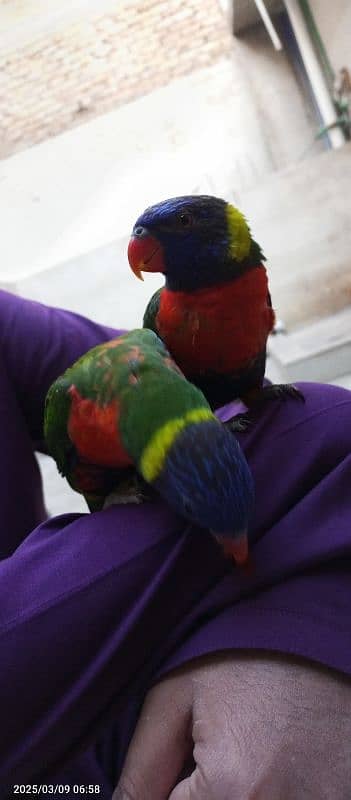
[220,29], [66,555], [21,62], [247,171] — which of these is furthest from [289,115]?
[66,555]

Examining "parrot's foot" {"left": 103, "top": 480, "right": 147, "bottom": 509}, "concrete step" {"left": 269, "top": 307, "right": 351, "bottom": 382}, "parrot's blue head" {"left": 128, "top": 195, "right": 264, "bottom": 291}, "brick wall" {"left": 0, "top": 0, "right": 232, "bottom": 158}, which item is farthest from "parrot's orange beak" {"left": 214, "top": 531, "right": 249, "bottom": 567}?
"brick wall" {"left": 0, "top": 0, "right": 232, "bottom": 158}

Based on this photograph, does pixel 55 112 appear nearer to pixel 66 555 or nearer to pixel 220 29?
pixel 220 29

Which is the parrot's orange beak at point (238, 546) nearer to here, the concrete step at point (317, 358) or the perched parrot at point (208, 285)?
the perched parrot at point (208, 285)

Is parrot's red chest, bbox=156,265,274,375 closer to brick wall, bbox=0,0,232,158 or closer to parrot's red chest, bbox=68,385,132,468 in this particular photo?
parrot's red chest, bbox=68,385,132,468

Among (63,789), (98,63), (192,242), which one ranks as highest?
(98,63)

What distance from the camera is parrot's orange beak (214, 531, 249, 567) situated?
51cm

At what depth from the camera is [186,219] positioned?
680mm

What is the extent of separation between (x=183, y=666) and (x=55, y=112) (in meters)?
2.03

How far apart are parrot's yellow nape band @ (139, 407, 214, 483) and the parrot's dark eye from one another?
252 mm

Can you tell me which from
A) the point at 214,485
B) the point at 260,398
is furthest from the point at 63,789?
the point at 260,398

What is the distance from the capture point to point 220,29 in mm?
1951

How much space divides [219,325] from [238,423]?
130mm

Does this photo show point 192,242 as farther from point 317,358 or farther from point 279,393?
point 317,358

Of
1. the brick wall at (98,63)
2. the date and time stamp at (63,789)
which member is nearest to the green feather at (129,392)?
the date and time stamp at (63,789)
